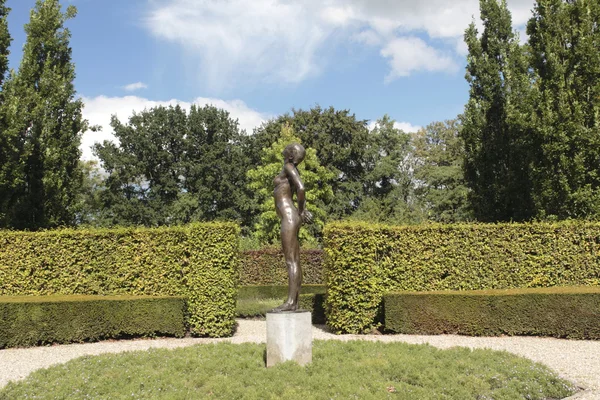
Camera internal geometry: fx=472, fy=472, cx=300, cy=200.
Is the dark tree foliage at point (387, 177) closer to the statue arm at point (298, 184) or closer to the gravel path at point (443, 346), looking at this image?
the gravel path at point (443, 346)

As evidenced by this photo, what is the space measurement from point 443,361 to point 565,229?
7.97 metres

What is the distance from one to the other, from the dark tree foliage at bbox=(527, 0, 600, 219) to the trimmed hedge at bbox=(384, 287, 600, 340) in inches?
167

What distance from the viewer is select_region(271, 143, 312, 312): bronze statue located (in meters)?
7.68

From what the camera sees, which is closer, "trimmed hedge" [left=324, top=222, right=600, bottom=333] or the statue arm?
the statue arm

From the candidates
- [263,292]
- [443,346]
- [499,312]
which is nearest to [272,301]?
[263,292]

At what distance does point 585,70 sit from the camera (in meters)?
15.7

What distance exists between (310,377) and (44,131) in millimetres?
16101

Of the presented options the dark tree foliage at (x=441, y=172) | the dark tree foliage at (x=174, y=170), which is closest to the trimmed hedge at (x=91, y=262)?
the dark tree foliage at (x=174, y=170)

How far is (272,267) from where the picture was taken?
2273cm

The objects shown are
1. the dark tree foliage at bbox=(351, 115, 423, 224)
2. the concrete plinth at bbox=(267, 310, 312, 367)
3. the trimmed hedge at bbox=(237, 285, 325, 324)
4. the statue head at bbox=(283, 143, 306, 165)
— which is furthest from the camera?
the dark tree foliage at bbox=(351, 115, 423, 224)

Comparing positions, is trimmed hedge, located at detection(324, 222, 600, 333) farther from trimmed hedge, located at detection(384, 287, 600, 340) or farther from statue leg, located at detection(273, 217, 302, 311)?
statue leg, located at detection(273, 217, 302, 311)

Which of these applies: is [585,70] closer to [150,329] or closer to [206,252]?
[206,252]

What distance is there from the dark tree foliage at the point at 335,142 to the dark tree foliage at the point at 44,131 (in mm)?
19378

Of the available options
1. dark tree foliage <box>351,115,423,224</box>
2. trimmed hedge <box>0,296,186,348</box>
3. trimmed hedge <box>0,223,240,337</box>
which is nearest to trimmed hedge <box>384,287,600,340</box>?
trimmed hedge <box>0,296,186,348</box>
